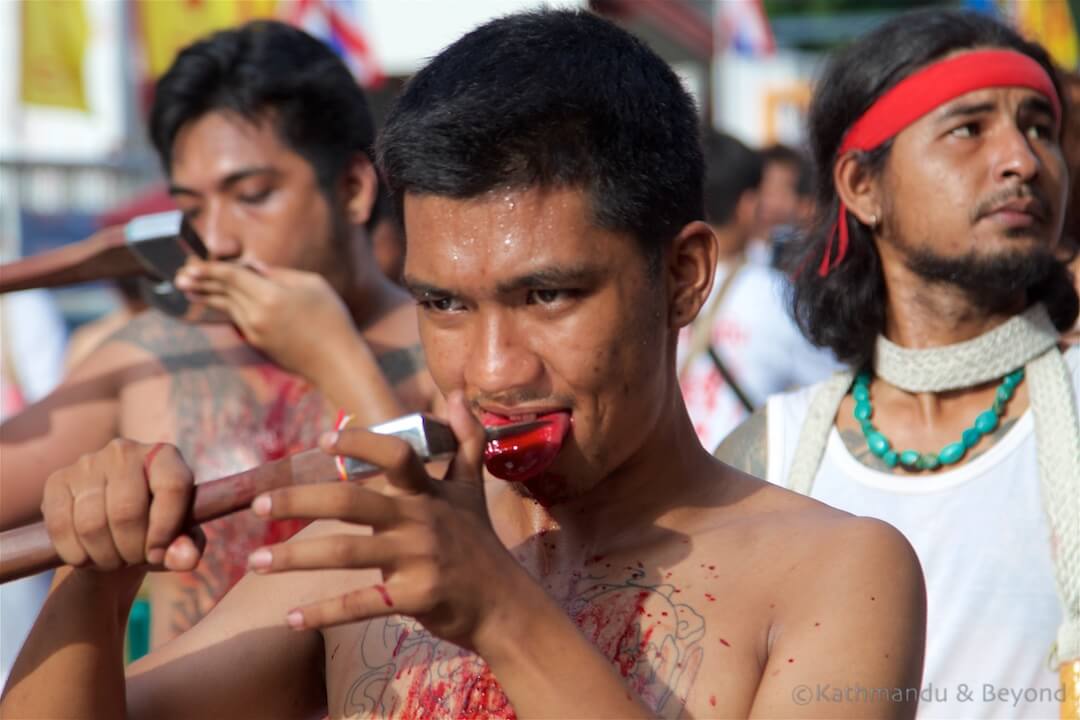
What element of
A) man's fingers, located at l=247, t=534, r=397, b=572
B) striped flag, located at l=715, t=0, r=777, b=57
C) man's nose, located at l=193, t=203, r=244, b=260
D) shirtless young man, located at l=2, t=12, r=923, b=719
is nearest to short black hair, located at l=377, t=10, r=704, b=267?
shirtless young man, located at l=2, t=12, r=923, b=719

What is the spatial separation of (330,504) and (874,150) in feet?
8.15

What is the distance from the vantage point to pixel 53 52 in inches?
356

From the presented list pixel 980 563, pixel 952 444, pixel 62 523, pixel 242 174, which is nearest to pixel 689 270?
pixel 62 523

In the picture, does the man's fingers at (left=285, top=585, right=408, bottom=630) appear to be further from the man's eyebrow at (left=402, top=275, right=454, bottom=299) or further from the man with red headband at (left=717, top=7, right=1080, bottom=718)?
the man with red headband at (left=717, top=7, right=1080, bottom=718)

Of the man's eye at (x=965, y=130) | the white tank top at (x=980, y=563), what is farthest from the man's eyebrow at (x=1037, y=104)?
the white tank top at (x=980, y=563)

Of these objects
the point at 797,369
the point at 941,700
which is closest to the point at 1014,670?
the point at 941,700

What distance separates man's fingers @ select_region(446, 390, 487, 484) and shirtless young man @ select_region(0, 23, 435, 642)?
60.4 inches

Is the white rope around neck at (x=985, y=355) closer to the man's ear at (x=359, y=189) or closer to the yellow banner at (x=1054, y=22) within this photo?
the man's ear at (x=359, y=189)

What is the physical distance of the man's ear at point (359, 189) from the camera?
381cm

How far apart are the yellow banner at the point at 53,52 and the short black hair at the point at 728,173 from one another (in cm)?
411

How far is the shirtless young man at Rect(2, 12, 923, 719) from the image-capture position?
1.87 meters

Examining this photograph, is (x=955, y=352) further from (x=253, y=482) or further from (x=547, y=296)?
(x=253, y=482)

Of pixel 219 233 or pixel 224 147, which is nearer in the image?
pixel 219 233

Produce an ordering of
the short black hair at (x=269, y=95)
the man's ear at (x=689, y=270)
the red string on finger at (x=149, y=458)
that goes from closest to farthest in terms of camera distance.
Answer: the red string on finger at (x=149, y=458)
the man's ear at (x=689, y=270)
the short black hair at (x=269, y=95)
